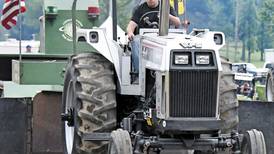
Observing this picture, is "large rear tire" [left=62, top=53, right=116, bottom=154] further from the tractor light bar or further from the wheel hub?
the tractor light bar

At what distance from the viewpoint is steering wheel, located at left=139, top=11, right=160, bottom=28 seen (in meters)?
9.68

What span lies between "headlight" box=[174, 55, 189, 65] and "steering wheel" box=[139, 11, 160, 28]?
1477 mm

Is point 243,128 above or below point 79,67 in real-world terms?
below

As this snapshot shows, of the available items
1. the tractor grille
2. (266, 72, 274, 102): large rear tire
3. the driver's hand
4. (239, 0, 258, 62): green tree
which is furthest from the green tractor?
(239, 0, 258, 62): green tree

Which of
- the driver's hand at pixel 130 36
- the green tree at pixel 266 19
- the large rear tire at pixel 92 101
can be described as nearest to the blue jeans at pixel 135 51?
the driver's hand at pixel 130 36

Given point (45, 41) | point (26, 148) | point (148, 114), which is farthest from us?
point (45, 41)

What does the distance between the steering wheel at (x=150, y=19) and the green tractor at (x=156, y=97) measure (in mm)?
254

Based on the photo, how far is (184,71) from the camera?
8.23 metres

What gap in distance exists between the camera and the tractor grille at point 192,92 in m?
8.25

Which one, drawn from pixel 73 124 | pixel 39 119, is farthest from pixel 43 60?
pixel 73 124

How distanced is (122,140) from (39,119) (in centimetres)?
269

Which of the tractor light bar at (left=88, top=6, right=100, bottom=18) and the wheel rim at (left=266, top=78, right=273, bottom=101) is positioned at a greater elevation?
the tractor light bar at (left=88, top=6, right=100, bottom=18)

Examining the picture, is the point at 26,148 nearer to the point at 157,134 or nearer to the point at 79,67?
the point at 79,67

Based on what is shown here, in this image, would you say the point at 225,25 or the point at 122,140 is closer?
the point at 122,140
